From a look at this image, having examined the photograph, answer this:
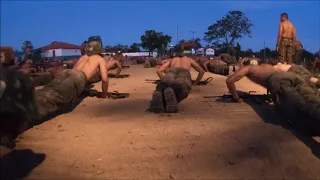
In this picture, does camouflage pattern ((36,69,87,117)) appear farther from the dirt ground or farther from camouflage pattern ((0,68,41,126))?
camouflage pattern ((0,68,41,126))

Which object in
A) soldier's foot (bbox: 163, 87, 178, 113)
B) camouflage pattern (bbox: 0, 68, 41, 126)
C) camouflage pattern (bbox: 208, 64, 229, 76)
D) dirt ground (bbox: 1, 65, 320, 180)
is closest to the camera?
camouflage pattern (bbox: 0, 68, 41, 126)

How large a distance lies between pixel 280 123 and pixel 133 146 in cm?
253

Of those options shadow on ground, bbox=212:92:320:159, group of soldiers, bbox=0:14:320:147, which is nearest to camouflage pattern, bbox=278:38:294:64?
group of soldiers, bbox=0:14:320:147

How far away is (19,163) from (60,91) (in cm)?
233

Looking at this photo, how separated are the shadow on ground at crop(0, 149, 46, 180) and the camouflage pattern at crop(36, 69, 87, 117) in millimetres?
1181

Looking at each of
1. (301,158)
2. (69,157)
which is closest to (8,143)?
(69,157)

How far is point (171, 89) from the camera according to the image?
6488 mm

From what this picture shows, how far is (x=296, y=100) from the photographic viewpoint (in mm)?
5652

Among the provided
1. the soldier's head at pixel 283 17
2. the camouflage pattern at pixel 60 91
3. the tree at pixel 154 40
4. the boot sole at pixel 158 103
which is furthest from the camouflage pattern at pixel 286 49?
the tree at pixel 154 40

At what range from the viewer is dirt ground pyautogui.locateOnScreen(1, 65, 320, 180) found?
14.0 ft

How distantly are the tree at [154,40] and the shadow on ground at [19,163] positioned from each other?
135 ft

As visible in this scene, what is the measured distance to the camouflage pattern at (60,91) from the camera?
5.82 m

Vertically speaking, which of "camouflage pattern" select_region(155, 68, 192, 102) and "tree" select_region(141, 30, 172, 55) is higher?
"tree" select_region(141, 30, 172, 55)

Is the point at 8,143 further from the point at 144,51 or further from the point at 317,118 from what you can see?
the point at 144,51
